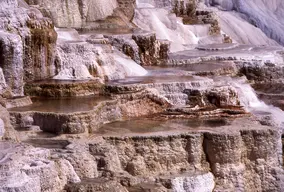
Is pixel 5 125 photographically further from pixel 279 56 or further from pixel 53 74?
pixel 279 56

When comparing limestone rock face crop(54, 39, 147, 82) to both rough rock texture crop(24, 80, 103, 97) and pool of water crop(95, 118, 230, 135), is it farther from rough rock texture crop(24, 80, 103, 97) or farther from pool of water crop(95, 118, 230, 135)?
pool of water crop(95, 118, 230, 135)

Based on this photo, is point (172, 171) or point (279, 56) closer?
point (172, 171)

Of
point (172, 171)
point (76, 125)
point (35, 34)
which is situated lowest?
point (172, 171)

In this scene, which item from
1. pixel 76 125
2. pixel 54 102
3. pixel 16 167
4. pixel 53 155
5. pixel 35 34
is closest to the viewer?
pixel 16 167

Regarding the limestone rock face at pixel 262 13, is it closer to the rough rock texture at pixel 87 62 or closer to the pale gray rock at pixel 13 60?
the rough rock texture at pixel 87 62

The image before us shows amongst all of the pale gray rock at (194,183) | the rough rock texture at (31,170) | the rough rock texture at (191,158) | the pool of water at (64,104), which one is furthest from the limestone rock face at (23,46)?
the pale gray rock at (194,183)

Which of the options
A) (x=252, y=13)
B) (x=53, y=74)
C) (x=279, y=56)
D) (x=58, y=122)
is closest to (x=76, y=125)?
(x=58, y=122)

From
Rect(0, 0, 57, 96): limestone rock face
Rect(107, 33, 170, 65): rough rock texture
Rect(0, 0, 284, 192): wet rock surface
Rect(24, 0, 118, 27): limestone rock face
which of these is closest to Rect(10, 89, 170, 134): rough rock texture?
Rect(0, 0, 284, 192): wet rock surface

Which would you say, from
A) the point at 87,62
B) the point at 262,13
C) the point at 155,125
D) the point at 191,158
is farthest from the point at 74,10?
the point at 262,13

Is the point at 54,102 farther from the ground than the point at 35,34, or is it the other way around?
the point at 35,34
